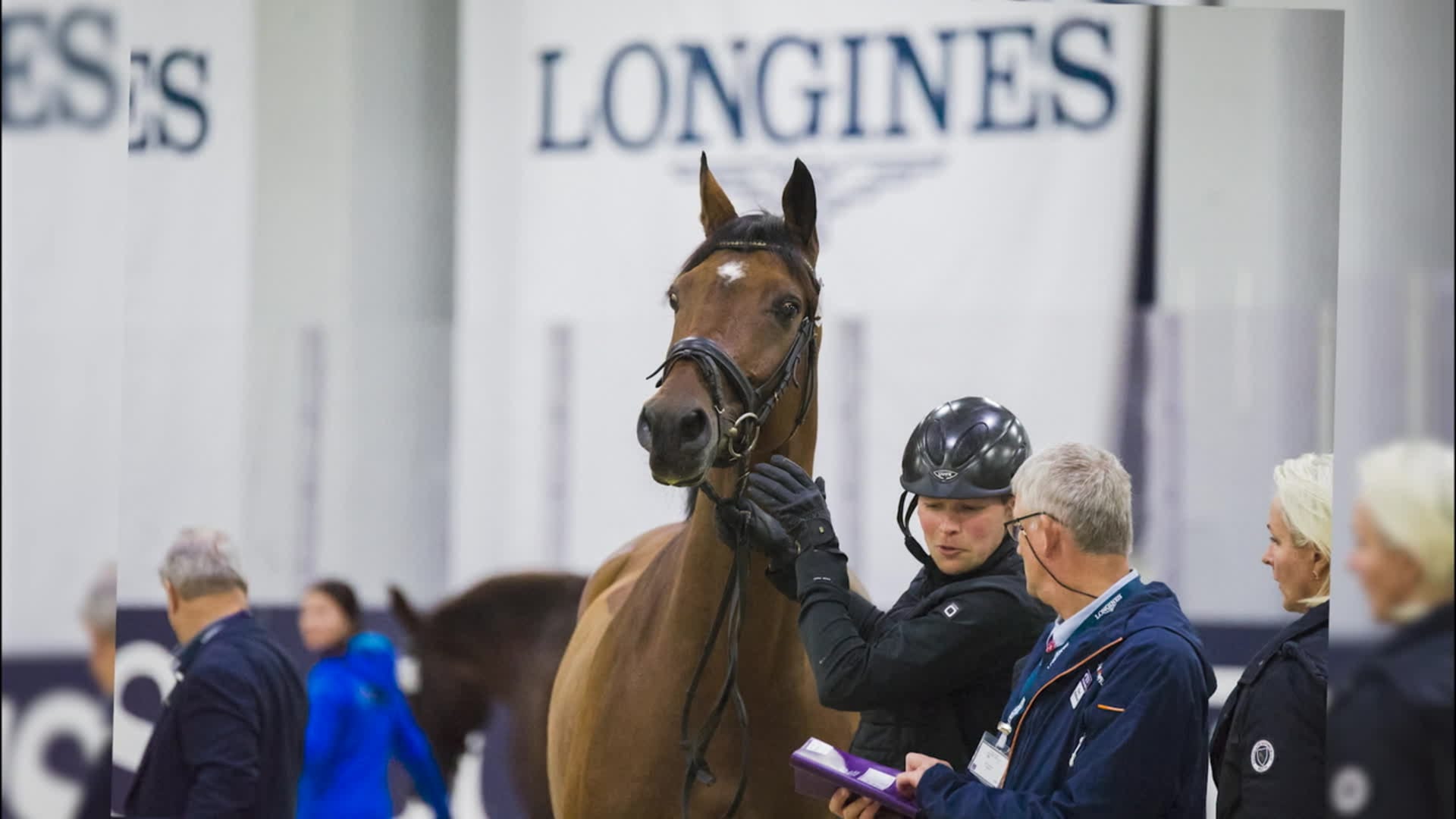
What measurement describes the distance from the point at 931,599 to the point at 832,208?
1977 millimetres

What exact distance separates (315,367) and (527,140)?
97cm

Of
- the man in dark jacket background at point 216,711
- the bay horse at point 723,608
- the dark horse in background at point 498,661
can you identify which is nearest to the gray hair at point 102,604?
the man in dark jacket background at point 216,711

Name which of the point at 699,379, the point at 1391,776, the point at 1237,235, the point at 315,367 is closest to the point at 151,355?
the point at 315,367

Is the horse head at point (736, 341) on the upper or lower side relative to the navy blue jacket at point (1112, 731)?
upper

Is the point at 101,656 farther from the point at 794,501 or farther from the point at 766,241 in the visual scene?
the point at 766,241

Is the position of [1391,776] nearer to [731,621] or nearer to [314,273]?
[731,621]

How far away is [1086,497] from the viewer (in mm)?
1706

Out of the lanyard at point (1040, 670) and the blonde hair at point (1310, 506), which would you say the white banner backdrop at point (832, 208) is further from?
the lanyard at point (1040, 670)

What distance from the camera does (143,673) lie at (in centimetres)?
393

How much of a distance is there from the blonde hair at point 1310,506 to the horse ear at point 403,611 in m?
2.78

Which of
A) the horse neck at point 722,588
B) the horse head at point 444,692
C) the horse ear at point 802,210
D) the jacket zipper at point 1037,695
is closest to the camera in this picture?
the jacket zipper at point 1037,695

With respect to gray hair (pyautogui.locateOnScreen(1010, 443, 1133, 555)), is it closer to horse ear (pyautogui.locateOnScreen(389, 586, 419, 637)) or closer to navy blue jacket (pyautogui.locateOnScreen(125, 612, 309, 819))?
navy blue jacket (pyautogui.locateOnScreen(125, 612, 309, 819))

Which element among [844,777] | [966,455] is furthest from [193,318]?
[844,777]

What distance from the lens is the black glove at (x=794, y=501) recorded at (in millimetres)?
2037
